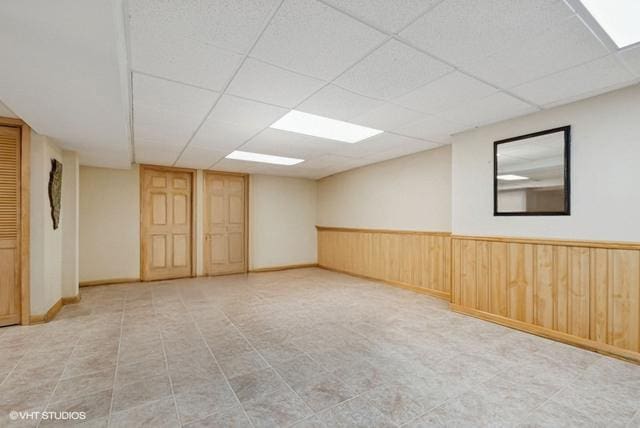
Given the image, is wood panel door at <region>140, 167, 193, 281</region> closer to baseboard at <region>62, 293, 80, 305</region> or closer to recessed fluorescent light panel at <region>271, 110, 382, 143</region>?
baseboard at <region>62, 293, 80, 305</region>

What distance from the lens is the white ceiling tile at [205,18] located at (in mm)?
1600

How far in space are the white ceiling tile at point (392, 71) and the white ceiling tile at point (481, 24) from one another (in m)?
0.12

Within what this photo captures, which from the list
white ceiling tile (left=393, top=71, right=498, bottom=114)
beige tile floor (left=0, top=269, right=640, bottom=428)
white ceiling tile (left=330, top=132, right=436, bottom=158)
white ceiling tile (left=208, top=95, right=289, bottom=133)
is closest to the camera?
beige tile floor (left=0, top=269, right=640, bottom=428)

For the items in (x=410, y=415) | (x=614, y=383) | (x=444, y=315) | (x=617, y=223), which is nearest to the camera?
(x=410, y=415)

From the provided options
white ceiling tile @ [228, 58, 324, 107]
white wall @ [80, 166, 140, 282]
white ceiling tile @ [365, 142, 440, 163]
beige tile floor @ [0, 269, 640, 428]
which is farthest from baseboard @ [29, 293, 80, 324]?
white ceiling tile @ [365, 142, 440, 163]

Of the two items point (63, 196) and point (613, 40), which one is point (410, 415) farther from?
point (63, 196)

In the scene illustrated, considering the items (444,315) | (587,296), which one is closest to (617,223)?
(587,296)

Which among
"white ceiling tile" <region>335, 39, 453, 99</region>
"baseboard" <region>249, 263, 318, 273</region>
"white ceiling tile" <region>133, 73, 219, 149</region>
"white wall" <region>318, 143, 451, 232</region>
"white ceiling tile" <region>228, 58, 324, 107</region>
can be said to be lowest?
"baseboard" <region>249, 263, 318, 273</region>

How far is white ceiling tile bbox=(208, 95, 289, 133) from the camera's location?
9.52 ft

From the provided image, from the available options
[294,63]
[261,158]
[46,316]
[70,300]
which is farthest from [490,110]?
[70,300]

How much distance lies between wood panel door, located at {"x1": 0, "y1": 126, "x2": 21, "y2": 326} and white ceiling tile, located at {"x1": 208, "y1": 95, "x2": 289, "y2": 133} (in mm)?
2393

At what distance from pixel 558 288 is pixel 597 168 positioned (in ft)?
4.13

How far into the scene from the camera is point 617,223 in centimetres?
268

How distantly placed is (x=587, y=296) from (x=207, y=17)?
4000 millimetres
